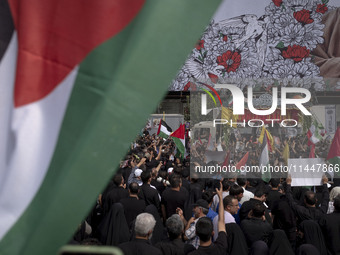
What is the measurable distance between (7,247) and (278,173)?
24.8 ft

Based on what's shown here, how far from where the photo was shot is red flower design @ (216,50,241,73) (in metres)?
30.7

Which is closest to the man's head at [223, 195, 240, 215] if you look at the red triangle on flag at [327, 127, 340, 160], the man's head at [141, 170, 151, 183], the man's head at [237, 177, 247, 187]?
the man's head at [141, 170, 151, 183]

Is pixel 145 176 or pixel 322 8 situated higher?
pixel 322 8

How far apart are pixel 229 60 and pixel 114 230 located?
26.5m

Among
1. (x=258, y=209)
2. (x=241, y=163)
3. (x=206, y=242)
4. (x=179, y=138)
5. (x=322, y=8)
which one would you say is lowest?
(x=206, y=242)

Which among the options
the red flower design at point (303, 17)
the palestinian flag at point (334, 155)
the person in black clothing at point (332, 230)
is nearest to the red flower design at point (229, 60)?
the red flower design at point (303, 17)

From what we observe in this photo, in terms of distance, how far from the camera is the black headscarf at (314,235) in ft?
17.5

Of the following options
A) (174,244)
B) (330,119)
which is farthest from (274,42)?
(174,244)

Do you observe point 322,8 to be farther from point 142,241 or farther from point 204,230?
point 142,241

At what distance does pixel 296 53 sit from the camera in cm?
3083

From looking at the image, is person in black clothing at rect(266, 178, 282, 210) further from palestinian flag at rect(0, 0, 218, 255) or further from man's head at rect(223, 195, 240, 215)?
palestinian flag at rect(0, 0, 218, 255)

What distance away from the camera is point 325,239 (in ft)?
17.8

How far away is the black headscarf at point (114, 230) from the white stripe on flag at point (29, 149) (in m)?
4.09

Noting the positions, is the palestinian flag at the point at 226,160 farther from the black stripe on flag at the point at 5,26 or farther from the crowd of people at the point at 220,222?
the black stripe on flag at the point at 5,26
